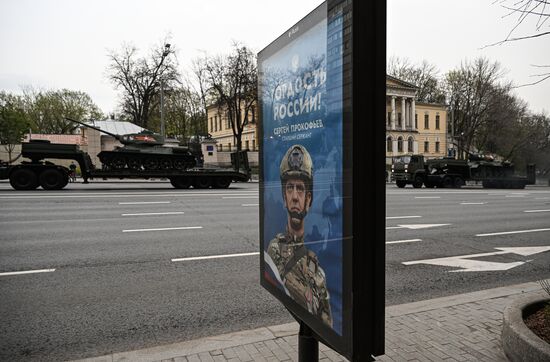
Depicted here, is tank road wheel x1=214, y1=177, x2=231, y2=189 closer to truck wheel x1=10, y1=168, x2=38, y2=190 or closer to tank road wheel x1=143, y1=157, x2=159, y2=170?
tank road wheel x1=143, y1=157, x2=159, y2=170

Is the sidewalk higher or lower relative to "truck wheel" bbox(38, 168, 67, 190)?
lower

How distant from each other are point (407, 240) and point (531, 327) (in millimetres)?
5242

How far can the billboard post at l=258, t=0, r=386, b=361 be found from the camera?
1.56 meters

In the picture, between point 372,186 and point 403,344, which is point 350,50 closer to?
point 372,186

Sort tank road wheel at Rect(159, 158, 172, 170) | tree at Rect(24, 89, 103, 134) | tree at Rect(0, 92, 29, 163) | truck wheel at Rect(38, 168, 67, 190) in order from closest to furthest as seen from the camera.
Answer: truck wheel at Rect(38, 168, 67, 190)
tank road wheel at Rect(159, 158, 172, 170)
tree at Rect(0, 92, 29, 163)
tree at Rect(24, 89, 103, 134)

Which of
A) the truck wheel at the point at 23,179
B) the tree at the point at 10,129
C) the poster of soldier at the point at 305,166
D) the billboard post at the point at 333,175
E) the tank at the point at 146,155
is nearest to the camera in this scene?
the billboard post at the point at 333,175

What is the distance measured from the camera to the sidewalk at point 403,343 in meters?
3.10

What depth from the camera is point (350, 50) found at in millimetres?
1555

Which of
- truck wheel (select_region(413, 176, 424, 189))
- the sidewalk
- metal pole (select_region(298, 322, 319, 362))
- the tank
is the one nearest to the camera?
metal pole (select_region(298, 322, 319, 362))

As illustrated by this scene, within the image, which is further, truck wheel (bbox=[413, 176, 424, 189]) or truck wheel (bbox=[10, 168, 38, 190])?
truck wheel (bbox=[413, 176, 424, 189])

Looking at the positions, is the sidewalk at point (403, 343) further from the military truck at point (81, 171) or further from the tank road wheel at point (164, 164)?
the tank road wheel at point (164, 164)

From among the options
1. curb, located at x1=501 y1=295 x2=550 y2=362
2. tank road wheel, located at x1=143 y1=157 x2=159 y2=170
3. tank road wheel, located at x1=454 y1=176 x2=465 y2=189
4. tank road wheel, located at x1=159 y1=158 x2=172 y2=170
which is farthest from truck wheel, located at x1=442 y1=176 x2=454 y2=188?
curb, located at x1=501 y1=295 x2=550 y2=362

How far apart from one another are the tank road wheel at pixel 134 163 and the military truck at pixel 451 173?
18190mm

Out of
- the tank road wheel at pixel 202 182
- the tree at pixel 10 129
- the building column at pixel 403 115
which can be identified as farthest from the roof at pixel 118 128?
the building column at pixel 403 115
